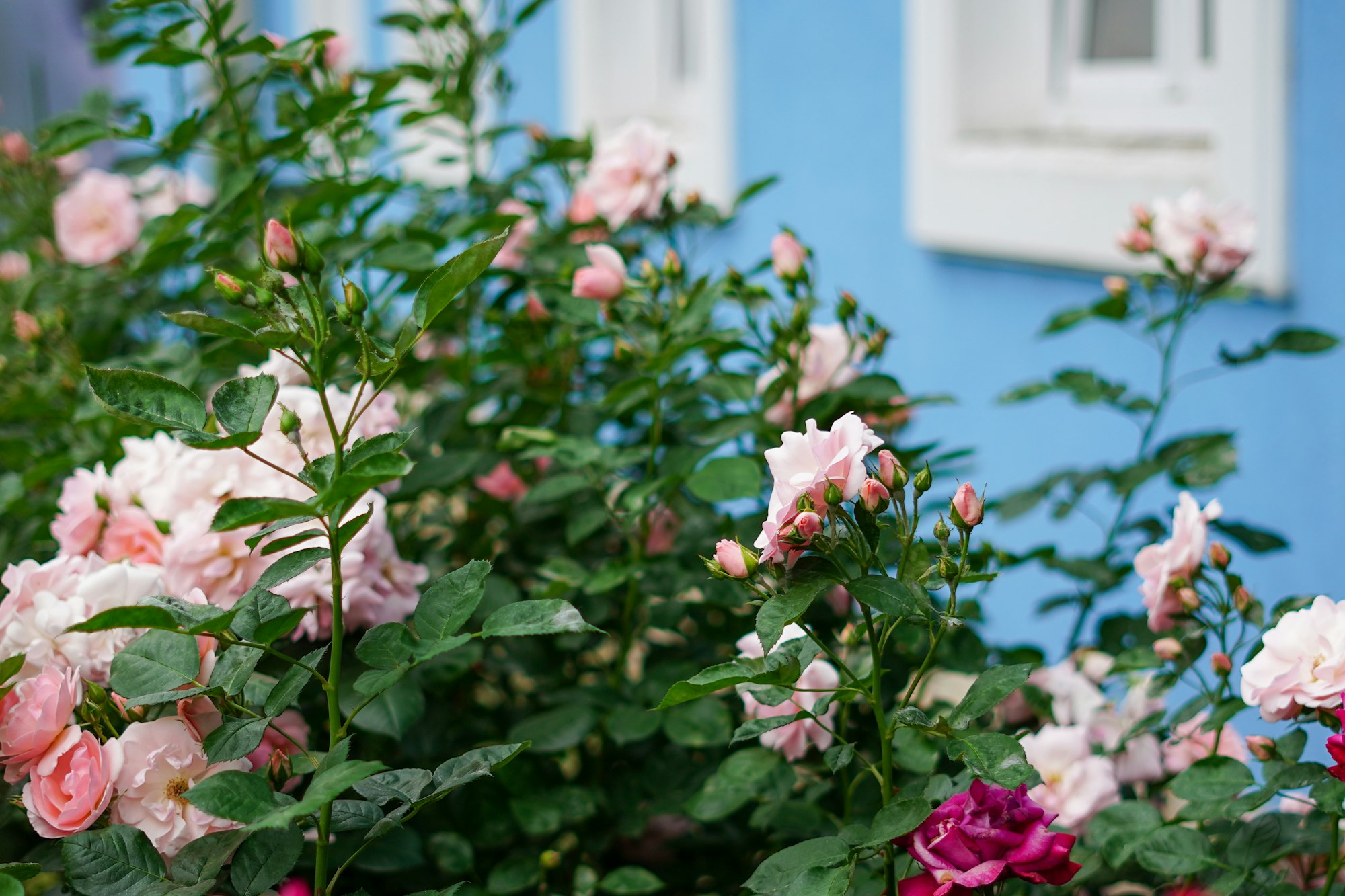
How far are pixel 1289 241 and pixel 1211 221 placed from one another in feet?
2.11

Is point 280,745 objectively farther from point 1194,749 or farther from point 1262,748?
point 1194,749

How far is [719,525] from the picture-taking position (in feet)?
3.66

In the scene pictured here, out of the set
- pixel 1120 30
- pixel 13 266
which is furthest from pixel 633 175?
pixel 13 266

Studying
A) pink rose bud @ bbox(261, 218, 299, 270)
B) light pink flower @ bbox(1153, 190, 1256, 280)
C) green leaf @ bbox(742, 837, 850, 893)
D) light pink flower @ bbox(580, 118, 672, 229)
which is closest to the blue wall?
light pink flower @ bbox(1153, 190, 1256, 280)

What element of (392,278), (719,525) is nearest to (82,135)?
(392,278)

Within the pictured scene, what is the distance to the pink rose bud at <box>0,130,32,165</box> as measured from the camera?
1.90 meters

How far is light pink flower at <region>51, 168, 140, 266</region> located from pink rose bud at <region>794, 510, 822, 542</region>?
137 centimetres

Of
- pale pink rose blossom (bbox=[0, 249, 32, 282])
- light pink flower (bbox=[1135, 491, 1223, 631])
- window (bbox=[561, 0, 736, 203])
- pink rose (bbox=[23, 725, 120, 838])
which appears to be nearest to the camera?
pink rose (bbox=[23, 725, 120, 838])

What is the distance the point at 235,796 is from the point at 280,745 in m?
0.21

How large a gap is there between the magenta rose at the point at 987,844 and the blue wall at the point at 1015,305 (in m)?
1.39

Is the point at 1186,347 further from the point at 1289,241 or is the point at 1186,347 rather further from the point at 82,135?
the point at 82,135

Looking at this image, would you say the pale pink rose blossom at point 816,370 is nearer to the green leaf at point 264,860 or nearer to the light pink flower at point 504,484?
the light pink flower at point 504,484

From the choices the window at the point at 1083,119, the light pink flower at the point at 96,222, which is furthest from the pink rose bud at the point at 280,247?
the window at the point at 1083,119

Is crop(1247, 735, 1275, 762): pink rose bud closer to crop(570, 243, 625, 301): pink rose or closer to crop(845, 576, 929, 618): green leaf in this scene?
crop(845, 576, 929, 618): green leaf
